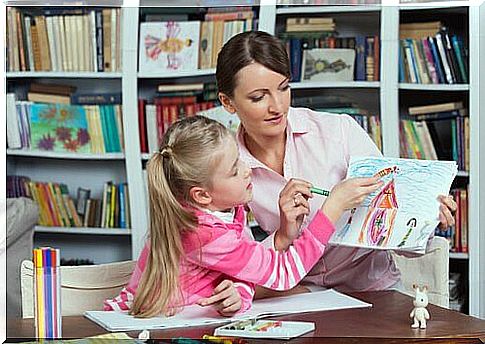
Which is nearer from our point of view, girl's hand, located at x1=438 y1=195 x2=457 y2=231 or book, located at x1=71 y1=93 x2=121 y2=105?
girl's hand, located at x1=438 y1=195 x2=457 y2=231

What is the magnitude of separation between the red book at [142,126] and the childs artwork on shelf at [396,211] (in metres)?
0.44

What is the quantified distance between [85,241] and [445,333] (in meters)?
0.82

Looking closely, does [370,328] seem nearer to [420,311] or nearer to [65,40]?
[420,311]

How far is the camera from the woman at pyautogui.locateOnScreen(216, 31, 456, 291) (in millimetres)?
2125

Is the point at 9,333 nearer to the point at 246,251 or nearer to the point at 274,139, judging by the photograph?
the point at 246,251

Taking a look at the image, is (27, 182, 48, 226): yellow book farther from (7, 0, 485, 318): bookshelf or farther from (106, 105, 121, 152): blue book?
(106, 105, 121, 152): blue book

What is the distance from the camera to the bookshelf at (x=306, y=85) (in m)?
2.25

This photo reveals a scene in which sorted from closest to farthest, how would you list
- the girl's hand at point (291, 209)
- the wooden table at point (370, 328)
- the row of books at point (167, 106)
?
the wooden table at point (370, 328) < the girl's hand at point (291, 209) < the row of books at point (167, 106)

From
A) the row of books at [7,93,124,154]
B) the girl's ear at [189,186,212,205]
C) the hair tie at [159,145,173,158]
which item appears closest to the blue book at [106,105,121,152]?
the row of books at [7,93,124,154]

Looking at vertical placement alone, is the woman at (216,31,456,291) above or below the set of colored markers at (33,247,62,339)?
above

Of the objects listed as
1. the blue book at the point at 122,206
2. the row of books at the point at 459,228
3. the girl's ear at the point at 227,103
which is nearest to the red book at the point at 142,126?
the blue book at the point at 122,206

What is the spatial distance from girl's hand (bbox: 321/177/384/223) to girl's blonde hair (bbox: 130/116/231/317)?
248 mm

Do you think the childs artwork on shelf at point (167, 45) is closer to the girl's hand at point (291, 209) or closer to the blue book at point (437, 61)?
the girl's hand at point (291, 209)

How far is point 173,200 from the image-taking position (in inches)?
79.4
